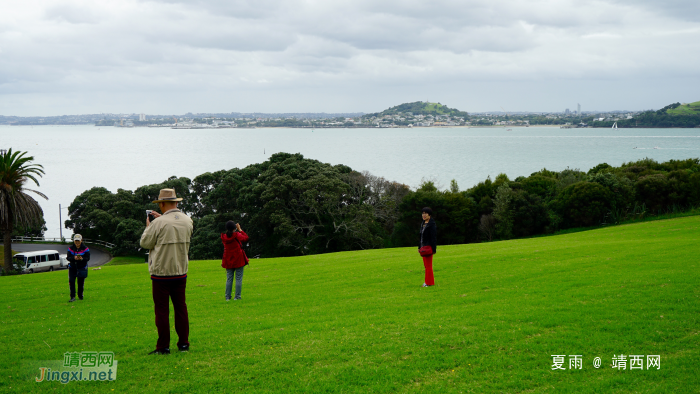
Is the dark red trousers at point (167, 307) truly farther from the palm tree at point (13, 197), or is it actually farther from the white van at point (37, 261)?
the white van at point (37, 261)

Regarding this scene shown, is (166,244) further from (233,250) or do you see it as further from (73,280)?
(73,280)

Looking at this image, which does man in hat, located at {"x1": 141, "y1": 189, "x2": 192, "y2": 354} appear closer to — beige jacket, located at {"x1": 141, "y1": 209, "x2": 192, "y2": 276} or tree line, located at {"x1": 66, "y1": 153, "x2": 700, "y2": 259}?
beige jacket, located at {"x1": 141, "y1": 209, "x2": 192, "y2": 276}

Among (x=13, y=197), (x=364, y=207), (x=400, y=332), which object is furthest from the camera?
(x=364, y=207)

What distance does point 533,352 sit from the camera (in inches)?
283

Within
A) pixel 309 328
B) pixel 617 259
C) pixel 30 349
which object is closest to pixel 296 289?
pixel 309 328

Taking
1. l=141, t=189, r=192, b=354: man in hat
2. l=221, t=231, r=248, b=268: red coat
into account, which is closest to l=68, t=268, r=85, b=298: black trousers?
l=221, t=231, r=248, b=268: red coat

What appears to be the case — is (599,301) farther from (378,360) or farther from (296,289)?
(296,289)

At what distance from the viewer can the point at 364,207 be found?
152 ft

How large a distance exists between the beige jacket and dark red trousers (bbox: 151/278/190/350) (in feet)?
0.78

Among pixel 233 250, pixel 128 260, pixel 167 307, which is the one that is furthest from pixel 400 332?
pixel 128 260

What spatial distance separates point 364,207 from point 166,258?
39.2m

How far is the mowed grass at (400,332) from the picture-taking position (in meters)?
6.32

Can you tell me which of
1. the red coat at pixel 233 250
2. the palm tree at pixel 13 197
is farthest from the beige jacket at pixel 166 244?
the palm tree at pixel 13 197

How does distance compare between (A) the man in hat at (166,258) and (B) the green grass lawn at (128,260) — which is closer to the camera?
(A) the man in hat at (166,258)
